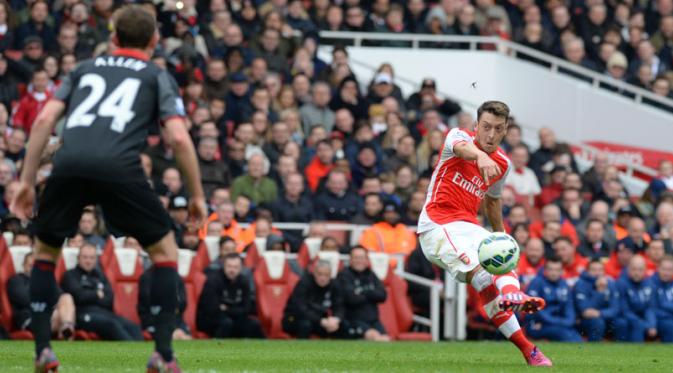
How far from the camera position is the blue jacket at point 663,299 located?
2022 cm

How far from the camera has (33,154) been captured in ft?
28.9

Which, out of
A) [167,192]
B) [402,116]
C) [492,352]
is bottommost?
[492,352]

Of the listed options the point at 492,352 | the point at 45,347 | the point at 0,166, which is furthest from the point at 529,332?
the point at 45,347

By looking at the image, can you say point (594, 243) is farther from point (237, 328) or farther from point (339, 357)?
point (339, 357)

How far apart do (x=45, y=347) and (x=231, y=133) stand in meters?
12.8

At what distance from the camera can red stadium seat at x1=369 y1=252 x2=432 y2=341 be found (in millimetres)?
19547

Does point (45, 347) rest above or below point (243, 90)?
below

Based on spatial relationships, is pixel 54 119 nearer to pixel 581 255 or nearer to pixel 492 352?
pixel 492 352

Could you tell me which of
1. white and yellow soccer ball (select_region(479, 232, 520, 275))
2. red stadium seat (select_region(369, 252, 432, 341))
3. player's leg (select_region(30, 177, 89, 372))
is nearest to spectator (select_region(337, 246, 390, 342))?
red stadium seat (select_region(369, 252, 432, 341))

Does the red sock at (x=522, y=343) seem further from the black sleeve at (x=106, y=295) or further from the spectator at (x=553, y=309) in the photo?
the spectator at (x=553, y=309)

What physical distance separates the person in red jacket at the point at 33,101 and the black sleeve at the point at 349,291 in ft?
15.0

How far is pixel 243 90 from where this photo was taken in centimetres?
2227

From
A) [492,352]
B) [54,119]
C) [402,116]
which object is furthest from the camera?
[402,116]

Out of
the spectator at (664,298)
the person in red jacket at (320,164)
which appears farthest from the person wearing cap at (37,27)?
the spectator at (664,298)
